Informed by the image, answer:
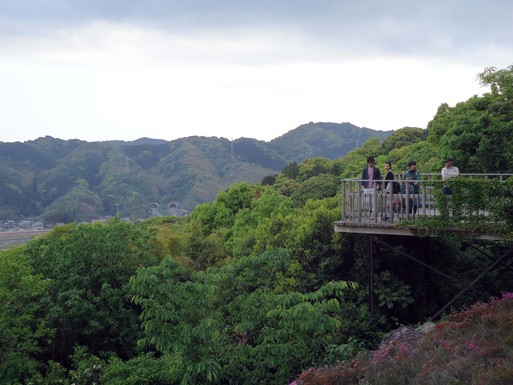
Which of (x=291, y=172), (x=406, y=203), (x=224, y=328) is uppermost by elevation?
(x=406, y=203)

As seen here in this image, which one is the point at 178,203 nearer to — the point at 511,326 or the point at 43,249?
the point at 43,249

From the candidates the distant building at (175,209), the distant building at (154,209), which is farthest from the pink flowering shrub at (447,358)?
the distant building at (154,209)

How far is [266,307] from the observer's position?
11.7 metres

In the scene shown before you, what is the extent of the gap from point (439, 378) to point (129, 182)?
126980 millimetres

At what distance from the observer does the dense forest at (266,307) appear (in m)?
9.56

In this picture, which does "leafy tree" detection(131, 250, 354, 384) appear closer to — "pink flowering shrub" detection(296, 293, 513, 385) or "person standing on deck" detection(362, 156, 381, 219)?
"pink flowering shrub" detection(296, 293, 513, 385)

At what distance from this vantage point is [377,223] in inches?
491

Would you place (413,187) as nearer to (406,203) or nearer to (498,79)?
(406,203)

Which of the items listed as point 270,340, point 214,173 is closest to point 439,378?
point 270,340

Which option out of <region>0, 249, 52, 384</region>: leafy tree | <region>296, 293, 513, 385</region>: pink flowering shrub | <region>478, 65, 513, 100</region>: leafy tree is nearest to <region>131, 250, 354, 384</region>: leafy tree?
<region>296, 293, 513, 385</region>: pink flowering shrub

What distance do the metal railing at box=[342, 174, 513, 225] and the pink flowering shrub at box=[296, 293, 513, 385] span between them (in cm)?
196

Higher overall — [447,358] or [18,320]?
[447,358]

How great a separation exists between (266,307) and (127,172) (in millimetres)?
127011

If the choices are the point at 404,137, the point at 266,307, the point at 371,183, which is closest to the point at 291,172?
the point at 404,137
